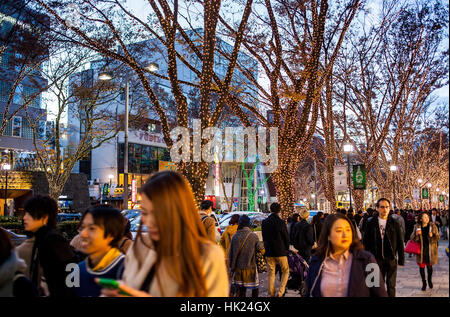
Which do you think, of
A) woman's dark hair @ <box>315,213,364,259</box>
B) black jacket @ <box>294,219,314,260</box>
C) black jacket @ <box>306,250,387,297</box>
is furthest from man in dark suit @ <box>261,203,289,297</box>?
Result: black jacket @ <box>306,250,387,297</box>

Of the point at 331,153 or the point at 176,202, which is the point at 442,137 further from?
the point at 176,202

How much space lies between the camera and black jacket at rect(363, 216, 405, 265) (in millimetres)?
7074

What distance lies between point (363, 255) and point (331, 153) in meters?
14.5

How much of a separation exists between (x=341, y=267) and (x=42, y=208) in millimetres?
2424

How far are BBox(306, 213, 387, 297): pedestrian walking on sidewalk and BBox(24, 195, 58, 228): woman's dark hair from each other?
2154mm

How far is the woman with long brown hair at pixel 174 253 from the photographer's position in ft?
6.61

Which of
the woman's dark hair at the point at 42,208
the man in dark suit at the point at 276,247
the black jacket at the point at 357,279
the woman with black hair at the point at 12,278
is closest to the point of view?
the woman with black hair at the point at 12,278

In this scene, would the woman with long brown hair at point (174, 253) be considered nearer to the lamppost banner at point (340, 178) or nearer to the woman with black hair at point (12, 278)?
the woman with black hair at point (12, 278)

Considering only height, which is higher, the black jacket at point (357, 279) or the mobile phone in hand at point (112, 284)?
the mobile phone in hand at point (112, 284)

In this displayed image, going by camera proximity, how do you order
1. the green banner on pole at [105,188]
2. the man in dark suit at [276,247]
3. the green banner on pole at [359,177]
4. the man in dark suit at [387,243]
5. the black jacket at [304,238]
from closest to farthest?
the man in dark suit at [387,243], the man in dark suit at [276,247], the black jacket at [304,238], the green banner on pole at [359,177], the green banner on pole at [105,188]

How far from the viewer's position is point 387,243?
23.4ft

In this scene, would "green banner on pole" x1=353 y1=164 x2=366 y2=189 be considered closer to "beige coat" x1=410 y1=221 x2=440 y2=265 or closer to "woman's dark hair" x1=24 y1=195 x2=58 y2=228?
"beige coat" x1=410 y1=221 x2=440 y2=265

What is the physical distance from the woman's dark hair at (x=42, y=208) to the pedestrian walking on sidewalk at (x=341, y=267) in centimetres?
215

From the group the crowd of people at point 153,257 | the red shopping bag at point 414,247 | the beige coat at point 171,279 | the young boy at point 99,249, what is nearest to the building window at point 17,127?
the crowd of people at point 153,257
